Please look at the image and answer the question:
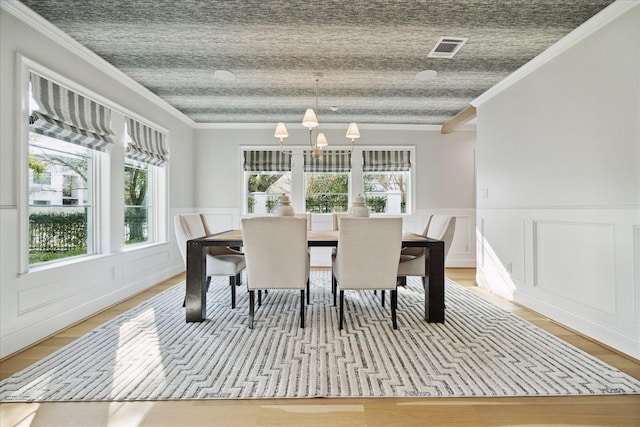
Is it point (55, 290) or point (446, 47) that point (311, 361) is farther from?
point (446, 47)

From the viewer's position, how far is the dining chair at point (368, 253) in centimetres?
260

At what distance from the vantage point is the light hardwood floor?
1534 mm

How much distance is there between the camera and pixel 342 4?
2252mm

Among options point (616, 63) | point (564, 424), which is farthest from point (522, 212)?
point (564, 424)

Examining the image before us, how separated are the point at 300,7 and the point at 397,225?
1.75 metres

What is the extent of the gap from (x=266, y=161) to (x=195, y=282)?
3.16m

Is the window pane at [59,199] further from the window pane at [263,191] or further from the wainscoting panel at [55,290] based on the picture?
the window pane at [263,191]

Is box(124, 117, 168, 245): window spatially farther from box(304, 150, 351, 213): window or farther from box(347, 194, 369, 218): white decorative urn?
box(347, 194, 369, 218): white decorative urn

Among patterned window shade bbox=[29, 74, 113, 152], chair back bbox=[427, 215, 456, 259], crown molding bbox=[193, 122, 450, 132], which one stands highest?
crown molding bbox=[193, 122, 450, 132]

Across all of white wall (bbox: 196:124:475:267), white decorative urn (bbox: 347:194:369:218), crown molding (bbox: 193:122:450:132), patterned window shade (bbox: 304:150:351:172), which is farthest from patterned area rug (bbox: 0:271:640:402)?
crown molding (bbox: 193:122:450:132)

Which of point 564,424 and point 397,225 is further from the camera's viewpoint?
point 397,225

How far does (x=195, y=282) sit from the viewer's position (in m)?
2.87

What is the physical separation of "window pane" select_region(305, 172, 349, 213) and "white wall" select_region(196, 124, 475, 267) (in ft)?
0.88

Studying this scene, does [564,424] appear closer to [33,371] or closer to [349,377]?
[349,377]
